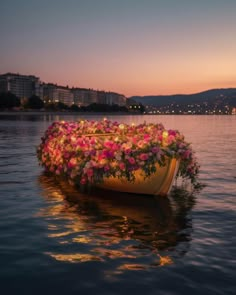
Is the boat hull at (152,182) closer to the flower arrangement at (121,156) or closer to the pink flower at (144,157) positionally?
the flower arrangement at (121,156)

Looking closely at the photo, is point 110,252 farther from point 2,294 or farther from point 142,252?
point 2,294

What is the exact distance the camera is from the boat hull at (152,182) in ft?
35.3

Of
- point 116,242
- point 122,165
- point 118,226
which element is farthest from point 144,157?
point 116,242

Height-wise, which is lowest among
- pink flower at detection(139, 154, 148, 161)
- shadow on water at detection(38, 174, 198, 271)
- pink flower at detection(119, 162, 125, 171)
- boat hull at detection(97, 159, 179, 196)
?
shadow on water at detection(38, 174, 198, 271)

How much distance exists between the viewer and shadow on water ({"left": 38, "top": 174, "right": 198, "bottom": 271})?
6.74 metres

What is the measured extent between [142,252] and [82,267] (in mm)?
1126

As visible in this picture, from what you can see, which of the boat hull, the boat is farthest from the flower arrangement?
the boat hull

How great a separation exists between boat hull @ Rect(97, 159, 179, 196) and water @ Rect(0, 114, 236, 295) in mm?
240

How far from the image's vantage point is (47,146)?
14.8m

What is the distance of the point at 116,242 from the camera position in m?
7.43

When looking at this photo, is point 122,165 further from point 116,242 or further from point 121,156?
point 116,242

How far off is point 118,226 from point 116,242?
1074mm

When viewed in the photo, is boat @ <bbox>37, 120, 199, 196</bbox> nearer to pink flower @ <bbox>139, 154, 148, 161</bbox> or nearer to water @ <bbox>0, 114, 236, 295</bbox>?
pink flower @ <bbox>139, 154, 148, 161</bbox>

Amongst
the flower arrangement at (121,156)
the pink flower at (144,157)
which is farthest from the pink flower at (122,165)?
the pink flower at (144,157)
